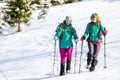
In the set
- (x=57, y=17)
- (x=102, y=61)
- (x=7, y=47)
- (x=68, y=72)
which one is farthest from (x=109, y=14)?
(x=68, y=72)

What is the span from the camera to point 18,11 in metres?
32.4

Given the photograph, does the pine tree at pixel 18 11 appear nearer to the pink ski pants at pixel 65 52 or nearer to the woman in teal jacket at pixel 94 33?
the pink ski pants at pixel 65 52

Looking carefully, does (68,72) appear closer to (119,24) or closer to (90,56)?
(90,56)

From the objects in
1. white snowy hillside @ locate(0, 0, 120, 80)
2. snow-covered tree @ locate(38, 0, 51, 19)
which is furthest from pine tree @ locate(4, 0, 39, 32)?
white snowy hillside @ locate(0, 0, 120, 80)

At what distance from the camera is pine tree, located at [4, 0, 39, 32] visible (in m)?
32.4

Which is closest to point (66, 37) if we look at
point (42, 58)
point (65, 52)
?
point (65, 52)

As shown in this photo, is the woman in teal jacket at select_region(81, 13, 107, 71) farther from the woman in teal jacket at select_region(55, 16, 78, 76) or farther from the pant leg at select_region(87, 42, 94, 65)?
the woman in teal jacket at select_region(55, 16, 78, 76)

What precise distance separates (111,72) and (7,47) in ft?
38.7

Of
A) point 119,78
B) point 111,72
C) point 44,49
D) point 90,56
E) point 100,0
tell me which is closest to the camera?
point 119,78

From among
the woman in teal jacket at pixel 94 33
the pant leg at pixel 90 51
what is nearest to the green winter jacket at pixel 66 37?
the woman in teal jacket at pixel 94 33

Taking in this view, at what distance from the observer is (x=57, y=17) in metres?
32.5

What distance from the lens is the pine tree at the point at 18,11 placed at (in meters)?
32.4

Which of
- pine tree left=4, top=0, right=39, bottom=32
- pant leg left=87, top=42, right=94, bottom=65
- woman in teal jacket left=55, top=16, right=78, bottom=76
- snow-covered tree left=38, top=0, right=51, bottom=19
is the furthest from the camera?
snow-covered tree left=38, top=0, right=51, bottom=19

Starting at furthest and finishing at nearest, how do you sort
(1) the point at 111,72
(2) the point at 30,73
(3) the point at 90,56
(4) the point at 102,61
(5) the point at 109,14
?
(5) the point at 109,14 < (4) the point at 102,61 < (2) the point at 30,73 < (3) the point at 90,56 < (1) the point at 111,72
